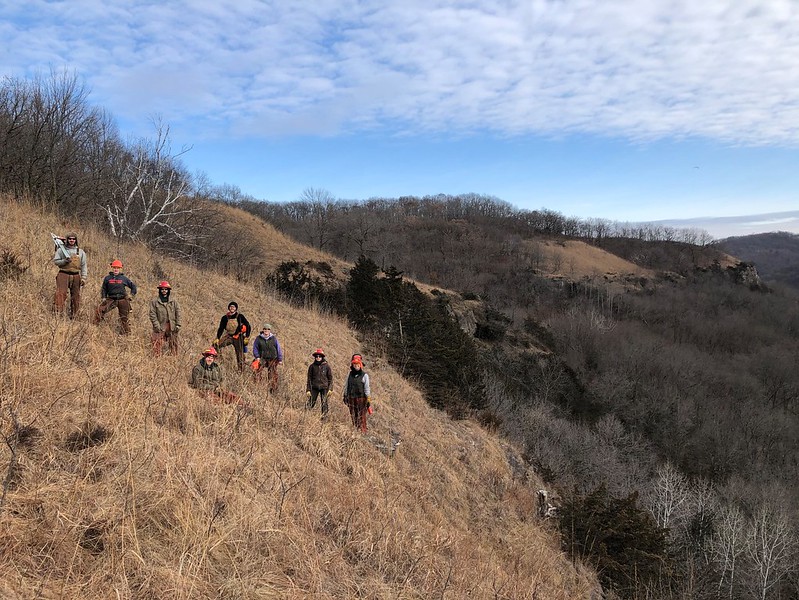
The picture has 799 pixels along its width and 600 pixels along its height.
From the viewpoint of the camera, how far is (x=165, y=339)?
279 inches

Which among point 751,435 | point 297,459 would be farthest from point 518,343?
point 297,459

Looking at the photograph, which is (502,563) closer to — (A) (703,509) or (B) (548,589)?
(B) (548,589)

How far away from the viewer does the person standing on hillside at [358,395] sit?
7.61 m

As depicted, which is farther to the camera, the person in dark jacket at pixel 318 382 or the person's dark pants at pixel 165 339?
the person in dark jacket at pixel 318 382

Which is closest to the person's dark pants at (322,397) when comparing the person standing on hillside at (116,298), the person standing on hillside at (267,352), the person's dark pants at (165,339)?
the person standing on hillside at (267,352)

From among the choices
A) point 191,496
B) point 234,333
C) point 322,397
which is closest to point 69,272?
point 234,333

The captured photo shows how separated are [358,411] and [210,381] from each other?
9.12ft

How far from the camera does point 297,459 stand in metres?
4.77

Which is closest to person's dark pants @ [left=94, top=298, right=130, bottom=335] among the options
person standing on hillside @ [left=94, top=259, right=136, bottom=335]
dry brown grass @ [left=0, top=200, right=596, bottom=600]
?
person standing on hillside @ [left=94, top=259, right=136, bottom=335]

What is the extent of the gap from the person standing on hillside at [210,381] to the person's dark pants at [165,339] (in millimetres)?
1059

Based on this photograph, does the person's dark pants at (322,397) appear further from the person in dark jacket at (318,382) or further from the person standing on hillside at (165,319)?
the person standing on hillside at (165,319)

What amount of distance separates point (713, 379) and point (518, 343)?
2151cm

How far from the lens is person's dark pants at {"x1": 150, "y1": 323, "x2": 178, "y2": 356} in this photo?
260 inches

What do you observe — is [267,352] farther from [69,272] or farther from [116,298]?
[69,272]
